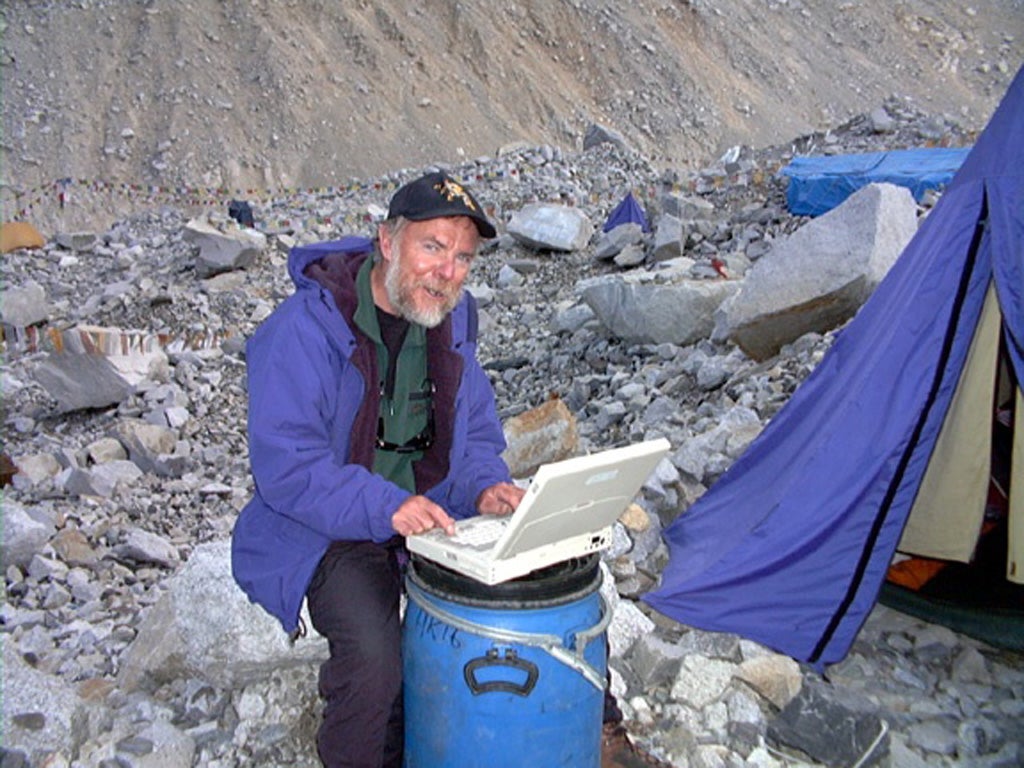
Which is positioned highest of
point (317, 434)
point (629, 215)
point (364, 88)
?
point (317, 434)

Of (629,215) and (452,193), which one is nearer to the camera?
(452,193)

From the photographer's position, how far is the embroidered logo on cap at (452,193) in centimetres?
264

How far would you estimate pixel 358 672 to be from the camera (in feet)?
7.67

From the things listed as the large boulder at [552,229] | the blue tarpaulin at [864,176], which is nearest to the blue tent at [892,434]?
the blue tarpaulin at [864,176]

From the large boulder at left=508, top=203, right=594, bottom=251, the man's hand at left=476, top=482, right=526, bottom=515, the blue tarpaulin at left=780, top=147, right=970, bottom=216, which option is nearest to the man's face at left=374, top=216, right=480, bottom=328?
the man's hand at left=476, top=482, right=526, bottom=515

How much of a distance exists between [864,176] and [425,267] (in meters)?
9.15

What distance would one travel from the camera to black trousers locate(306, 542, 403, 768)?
2.34m

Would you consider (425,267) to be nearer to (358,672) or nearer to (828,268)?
(358,672)

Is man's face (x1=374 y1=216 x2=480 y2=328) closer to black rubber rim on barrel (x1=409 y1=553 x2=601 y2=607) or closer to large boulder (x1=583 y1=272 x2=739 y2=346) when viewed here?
black rubber rim on barrel (x1=409 y1=553 x2=601 y2=607)

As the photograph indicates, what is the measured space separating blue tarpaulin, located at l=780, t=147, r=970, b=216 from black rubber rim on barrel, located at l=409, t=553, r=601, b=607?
8.83m

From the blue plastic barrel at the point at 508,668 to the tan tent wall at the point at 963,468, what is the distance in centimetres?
205

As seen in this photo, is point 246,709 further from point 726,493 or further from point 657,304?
point 657,304

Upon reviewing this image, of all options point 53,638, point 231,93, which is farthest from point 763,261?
point 231,93

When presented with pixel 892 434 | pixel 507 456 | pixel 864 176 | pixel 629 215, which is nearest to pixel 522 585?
pixel 892 434
